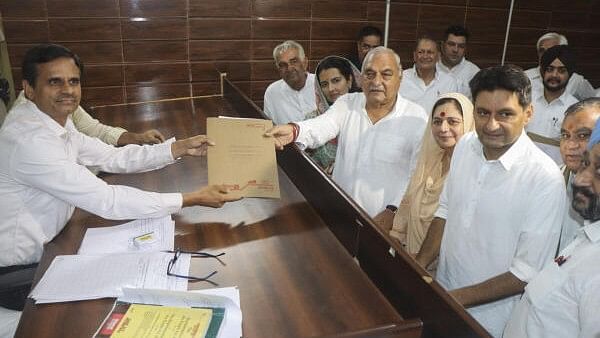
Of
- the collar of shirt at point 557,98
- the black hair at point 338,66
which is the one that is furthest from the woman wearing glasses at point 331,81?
the collar of shirt at point 557,98

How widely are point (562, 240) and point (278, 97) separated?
2466 millimetres

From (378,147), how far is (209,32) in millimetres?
3709

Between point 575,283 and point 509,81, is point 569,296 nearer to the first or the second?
point 575,283

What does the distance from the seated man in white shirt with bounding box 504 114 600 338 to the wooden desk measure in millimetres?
414

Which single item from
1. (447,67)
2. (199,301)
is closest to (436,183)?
(199,301)

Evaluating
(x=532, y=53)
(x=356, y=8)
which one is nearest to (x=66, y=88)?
(x=356, y=8)

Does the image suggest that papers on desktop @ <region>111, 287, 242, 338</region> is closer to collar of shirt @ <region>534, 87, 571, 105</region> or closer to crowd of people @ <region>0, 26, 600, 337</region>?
crowd of people @ <region>0, 26, 600, 337</region>

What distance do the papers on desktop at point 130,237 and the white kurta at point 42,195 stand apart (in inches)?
2.0

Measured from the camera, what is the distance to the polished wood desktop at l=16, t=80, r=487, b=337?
1188 mm

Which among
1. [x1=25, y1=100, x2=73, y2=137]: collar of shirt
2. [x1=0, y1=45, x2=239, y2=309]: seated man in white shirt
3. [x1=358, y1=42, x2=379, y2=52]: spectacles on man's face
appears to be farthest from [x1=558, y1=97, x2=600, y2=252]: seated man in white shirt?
[x1=358, y1=42, x2=379, y2=52]: spectacles on man's face

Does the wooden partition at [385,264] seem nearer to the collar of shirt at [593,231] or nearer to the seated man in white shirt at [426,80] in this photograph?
the collar of shirt at [593,231]

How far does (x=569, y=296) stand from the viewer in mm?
1214

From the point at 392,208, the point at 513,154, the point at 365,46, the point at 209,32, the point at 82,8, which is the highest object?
the point at 82,8

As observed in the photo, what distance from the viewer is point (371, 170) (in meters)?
2.34
